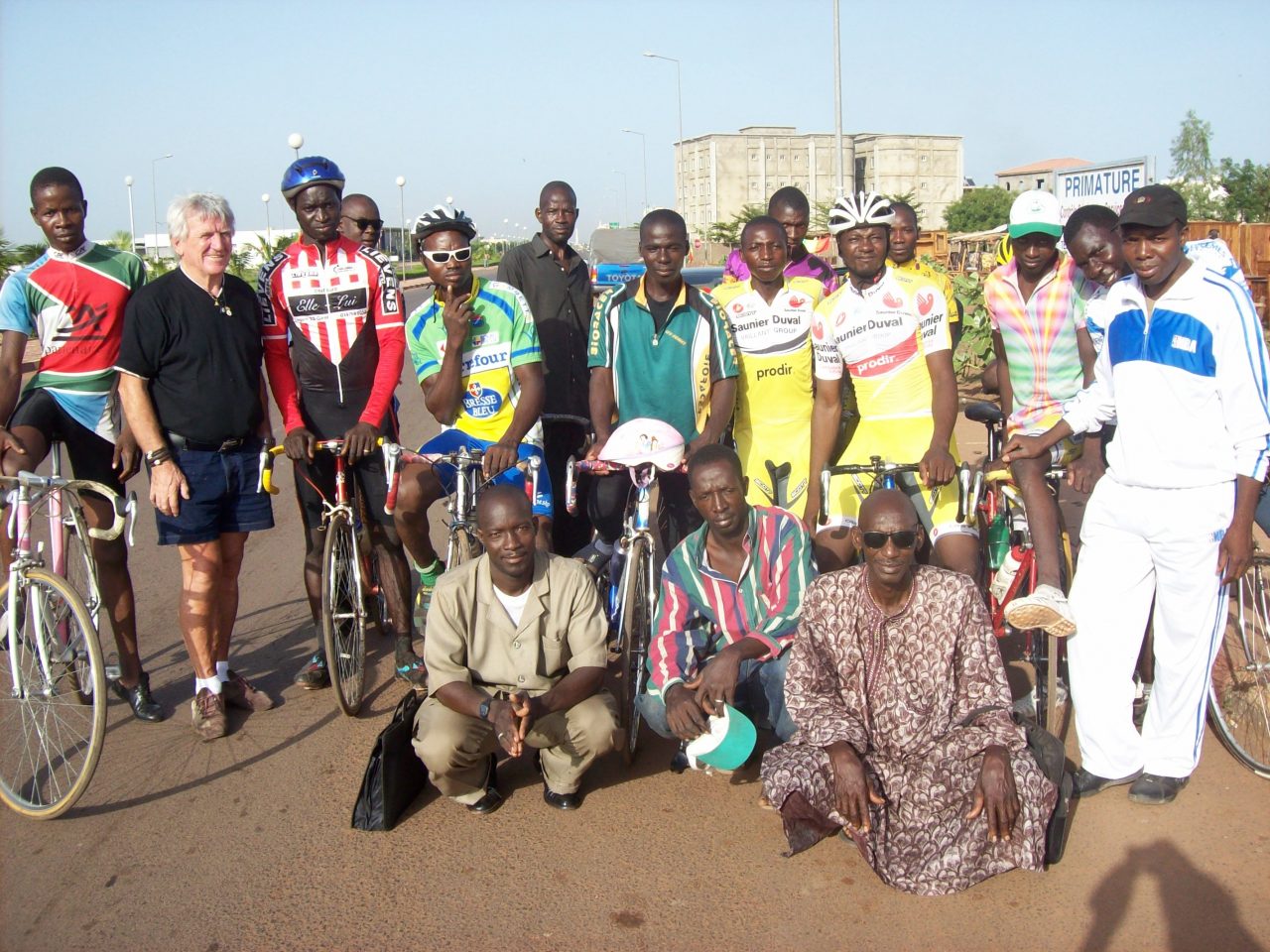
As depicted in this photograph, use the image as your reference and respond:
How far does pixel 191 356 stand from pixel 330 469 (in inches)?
37.9

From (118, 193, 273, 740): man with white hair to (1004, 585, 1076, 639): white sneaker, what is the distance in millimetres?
3404

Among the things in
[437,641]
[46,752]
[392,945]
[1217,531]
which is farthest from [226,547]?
[1217,531]

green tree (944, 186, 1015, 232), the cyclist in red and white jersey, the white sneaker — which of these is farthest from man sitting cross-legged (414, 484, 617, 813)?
green tree (944, 186, 1015, 232)

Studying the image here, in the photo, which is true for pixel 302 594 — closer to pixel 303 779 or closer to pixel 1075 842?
pixel 303 779

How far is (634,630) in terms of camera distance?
4891mm

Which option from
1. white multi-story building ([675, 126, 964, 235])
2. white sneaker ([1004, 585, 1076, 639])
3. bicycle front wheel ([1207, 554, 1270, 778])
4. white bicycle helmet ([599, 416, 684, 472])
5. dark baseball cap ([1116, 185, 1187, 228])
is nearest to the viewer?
dark baseball cap ([1116, 185, 1187, 228])

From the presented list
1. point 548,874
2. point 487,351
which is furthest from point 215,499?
point 548,874

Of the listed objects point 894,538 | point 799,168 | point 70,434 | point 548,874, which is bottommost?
point 548,874

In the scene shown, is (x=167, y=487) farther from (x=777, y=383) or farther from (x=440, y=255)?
(x=777, y=383)

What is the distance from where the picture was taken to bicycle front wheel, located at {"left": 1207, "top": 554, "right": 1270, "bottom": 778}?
181 inches

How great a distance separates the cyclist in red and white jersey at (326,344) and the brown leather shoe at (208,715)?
598 mm

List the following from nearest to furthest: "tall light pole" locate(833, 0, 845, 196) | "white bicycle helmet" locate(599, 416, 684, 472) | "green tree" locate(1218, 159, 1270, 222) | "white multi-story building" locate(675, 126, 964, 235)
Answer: "white bicycle helmet" locate(599, 416, 684, 472) < "tall light pole" locate(833, 0, 845, 196) < "green tree" locate(1218, 159, 1270, 222) < "white multi-story building" locate(675, 126, 964, 235)

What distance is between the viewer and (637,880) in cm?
388

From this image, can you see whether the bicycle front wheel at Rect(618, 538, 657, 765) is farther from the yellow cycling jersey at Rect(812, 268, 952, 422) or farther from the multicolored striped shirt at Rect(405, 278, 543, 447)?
the yellow cycling jersey at Rect(812, 268, 952, 422)
